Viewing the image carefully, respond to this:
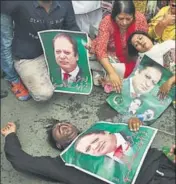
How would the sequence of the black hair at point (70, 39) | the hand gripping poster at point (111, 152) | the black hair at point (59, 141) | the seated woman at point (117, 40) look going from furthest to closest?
the black hair at point (70, 39) → the seated woman at point (117, 40) → the black hair at point (59, 141) → the hand gripping poster at point (111, 152)

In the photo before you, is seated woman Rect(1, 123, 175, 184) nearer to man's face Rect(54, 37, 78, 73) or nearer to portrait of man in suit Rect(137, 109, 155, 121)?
portrait of man in suit Rect(137, 109, 155, 121)

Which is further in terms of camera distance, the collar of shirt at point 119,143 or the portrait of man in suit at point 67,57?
the portrait of man in suit at point 67,57

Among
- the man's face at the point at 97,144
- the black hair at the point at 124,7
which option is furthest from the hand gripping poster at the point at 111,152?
the black hair at the point at 124,7

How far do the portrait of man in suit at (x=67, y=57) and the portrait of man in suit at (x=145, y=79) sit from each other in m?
0.31

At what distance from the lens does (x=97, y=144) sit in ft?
6.56

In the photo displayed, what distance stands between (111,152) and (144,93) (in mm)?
439

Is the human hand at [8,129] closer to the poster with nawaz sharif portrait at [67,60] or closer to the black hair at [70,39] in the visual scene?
the poster with nawaz sharif portrait at [67,60]

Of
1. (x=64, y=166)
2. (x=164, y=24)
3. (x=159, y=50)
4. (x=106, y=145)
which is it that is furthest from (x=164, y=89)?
(x=64, y=166)

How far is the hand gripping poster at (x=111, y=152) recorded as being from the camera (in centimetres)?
191

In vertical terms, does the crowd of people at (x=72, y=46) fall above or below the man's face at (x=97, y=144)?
above

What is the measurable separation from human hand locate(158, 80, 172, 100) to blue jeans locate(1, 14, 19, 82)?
0.84m

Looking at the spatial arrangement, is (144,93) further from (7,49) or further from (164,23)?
(7,49)

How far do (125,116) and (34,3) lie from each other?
2.54 ft

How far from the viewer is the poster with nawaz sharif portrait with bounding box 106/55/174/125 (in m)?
2.21
